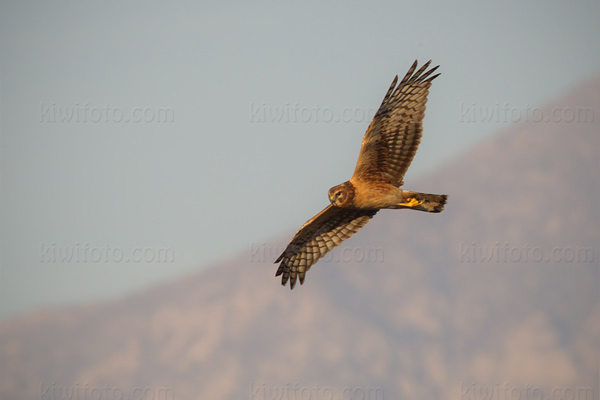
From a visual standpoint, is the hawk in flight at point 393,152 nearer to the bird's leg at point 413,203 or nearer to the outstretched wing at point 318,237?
the bird's leg at point 413,203

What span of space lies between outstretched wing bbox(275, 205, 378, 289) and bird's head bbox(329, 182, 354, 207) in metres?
1.72

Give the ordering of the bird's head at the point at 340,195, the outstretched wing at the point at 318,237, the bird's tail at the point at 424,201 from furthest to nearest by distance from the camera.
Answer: the outstretched wing at the point at 318,237
the bird's tail at the point at 424,201
the bird's head at the point at 340,195

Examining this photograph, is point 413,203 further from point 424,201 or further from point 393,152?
point 393,152

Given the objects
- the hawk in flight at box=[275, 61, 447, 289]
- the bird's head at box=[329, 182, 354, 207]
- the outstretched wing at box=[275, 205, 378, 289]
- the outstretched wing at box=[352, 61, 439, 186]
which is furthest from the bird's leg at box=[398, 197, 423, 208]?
the outstretched wing at box=[275, 205, 378, 289]

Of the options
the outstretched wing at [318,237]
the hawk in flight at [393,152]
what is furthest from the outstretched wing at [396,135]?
the outstretched wing at [318,237]

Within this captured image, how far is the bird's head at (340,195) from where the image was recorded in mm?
15656

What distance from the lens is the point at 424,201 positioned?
15.9 metres

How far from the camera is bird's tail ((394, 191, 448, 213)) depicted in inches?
626

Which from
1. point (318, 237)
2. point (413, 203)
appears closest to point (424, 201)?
point (413, 203)

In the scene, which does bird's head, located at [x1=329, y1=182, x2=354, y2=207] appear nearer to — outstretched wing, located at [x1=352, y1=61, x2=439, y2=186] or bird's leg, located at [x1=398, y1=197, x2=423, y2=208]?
outstretched wing, located at [x1=352, y1=61, x2=439, y2=186]

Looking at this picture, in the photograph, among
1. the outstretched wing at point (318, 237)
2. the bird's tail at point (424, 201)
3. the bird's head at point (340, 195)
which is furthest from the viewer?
the outstretched wing at point (318, 237)

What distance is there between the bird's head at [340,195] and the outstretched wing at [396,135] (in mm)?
659

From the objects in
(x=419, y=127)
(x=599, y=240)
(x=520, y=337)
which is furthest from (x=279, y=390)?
(x=419, y=127)

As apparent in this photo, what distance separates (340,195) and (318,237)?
8.95ft
